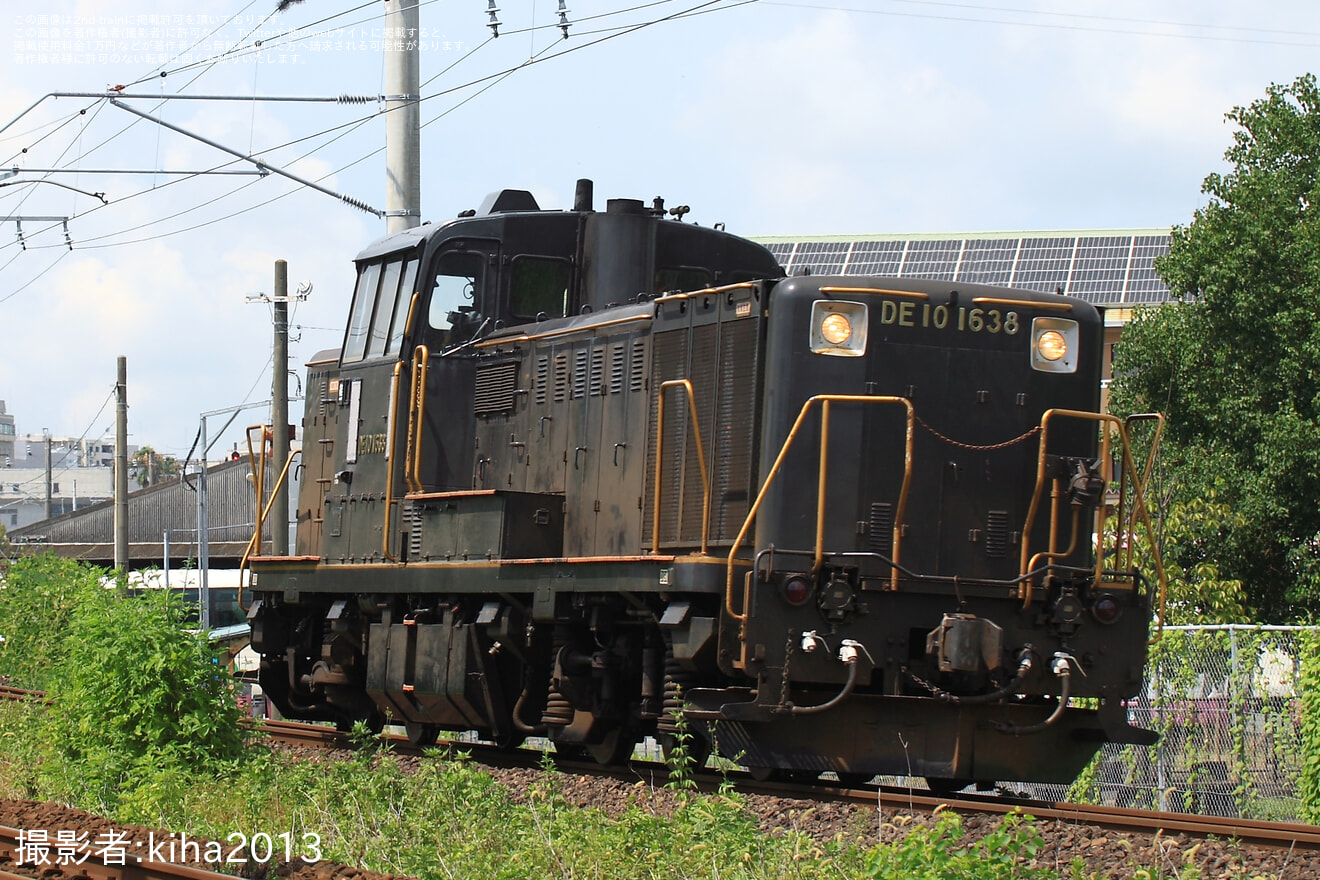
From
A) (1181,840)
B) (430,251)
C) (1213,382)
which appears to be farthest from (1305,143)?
(1181,840)

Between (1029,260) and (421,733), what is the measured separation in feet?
87.6

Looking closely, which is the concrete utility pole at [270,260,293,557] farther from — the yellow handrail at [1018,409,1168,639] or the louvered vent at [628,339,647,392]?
the yellow handrail at [1018,409,1168,639]

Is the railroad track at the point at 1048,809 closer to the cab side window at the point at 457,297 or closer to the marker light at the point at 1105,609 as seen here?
the marker light at the point at 1105,609

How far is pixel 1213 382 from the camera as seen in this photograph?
2136 cm

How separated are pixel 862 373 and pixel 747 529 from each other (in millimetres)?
1218

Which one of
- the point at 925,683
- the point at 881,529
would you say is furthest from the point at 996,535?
the point at 925,683

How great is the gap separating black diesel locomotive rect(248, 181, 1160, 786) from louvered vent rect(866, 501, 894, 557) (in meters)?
0.01

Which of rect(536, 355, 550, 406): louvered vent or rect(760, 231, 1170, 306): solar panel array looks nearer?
rect(536, 355, 550, 406): louvered vent

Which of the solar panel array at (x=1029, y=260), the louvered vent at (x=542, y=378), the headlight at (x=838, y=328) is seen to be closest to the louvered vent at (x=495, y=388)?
the louvered vent at (x=542, y=378)

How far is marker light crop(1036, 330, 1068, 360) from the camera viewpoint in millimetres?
9469

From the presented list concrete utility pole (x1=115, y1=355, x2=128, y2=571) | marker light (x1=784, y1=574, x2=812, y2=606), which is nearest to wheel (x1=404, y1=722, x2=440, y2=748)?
marker light (x1=784, y1=574, x2=812, y2=606)

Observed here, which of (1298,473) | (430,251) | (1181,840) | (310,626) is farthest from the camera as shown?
(1298,473)

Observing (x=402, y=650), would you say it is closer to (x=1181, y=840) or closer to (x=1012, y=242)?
(x=1181, y=840)

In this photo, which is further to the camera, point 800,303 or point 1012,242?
point 1012,242
